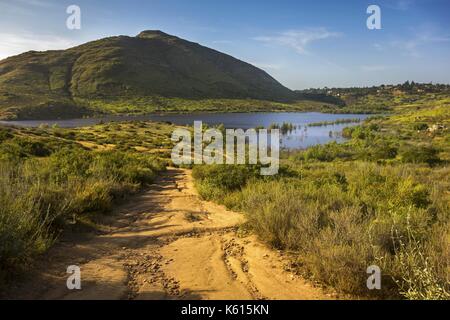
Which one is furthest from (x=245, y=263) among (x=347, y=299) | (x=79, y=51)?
(x=79, y=51)

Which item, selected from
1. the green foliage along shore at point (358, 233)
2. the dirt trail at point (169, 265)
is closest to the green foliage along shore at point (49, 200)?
the dirt trail at point (169, 265)

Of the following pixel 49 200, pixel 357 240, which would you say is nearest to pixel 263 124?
pixel 49 200

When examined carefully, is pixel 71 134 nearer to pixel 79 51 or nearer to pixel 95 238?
pixel 95 238

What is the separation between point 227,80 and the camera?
583 feet

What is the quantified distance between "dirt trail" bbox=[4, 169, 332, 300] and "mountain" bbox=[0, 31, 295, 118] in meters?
81.2

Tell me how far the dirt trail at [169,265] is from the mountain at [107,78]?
8122 centimetres

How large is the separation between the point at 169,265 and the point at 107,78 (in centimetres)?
12898

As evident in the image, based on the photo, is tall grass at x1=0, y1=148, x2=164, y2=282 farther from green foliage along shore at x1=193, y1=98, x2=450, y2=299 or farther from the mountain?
the mountain

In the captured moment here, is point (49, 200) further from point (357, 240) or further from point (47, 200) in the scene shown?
point (357, 240)

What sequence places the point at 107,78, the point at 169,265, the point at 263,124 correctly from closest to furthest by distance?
the point at 169,265 < the point at 263,124 < the point at 107,78

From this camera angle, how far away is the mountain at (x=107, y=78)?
296ft

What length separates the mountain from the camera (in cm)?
9019

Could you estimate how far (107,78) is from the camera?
124812 mm
